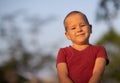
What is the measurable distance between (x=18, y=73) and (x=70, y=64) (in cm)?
2636

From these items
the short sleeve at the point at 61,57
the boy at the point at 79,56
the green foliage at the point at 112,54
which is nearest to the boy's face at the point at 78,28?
the boy at the point at 79,56

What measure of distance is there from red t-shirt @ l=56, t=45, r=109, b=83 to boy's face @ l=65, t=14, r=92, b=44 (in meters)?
0.09

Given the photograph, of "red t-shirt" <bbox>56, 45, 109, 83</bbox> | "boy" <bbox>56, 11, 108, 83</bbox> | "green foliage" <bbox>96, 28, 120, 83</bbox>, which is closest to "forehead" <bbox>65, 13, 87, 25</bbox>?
"boy" <bbox>56, 11, 108, 83</bbox>

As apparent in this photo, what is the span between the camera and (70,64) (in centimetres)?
317

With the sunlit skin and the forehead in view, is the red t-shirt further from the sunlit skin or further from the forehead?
the forehead

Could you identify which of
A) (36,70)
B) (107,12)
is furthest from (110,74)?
(107,12)

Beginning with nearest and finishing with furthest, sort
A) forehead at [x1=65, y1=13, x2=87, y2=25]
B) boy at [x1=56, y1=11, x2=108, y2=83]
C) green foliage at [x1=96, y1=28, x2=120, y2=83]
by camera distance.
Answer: boy at [x1=56, y1=11, x2=108, y2=83], forehead at [x1=65, y1=13, x2=87, y2=25], green foliage at [x1=96, y1=28, x2=120, y2=83]

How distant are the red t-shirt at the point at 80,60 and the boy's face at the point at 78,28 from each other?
0.30ft

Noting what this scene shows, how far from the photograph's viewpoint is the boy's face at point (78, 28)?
3179 mm

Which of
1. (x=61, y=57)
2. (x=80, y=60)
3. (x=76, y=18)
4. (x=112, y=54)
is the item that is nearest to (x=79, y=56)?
(x=80, y=60)

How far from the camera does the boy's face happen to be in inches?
125

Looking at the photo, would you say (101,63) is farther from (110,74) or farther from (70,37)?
(110,74)

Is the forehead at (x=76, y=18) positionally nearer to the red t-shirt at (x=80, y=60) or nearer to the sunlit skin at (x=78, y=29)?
the sunlit skin at (x=78, y=29)

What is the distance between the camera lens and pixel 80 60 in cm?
315
